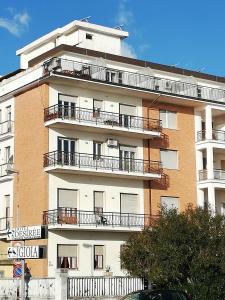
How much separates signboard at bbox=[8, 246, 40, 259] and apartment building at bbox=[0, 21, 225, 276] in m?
13.7

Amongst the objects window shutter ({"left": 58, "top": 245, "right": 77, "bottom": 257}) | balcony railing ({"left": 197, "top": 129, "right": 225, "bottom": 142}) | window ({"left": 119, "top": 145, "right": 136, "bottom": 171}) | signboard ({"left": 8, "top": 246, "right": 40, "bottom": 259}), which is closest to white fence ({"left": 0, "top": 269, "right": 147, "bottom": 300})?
window shutter ({"left": 58, "top": 245, "right": 77, "bottom": 257})

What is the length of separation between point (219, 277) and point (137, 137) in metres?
17.3

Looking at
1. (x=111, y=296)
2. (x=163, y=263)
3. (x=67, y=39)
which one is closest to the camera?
(x=163, y=263)

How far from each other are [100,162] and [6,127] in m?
7.44

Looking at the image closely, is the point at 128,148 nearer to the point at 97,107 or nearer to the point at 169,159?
the point at 169,159

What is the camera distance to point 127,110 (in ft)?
141

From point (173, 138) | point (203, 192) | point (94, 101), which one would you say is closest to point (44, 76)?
point (94, 101)

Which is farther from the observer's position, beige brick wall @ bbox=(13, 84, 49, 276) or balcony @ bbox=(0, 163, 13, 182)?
balcony @ bbox=(0, 163, 13, 182)

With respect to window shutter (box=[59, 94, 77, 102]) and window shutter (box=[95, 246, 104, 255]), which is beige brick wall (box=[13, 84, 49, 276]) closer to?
window shutter (box=[59, 94, 77, 102])

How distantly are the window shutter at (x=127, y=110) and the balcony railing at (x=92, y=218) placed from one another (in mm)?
6831

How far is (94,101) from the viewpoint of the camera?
4153 centimetres

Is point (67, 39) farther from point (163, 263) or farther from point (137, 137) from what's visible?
point (163, 263)

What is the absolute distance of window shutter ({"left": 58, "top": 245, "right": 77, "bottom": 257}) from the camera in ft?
125

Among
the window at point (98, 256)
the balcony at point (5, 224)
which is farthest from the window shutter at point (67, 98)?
the window at point (98, 256)
